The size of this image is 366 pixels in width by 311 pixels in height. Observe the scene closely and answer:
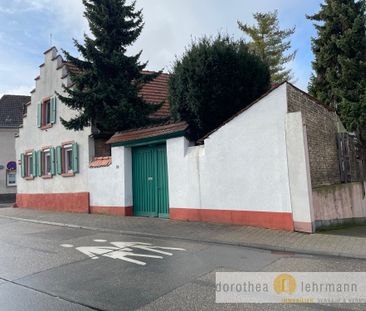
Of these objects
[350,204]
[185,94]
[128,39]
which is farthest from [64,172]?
[350,204]

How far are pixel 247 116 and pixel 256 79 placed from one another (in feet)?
9.93

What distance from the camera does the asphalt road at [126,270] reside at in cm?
489

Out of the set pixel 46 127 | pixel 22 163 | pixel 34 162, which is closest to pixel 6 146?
pixel 22 163

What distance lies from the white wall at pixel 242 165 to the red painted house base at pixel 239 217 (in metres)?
0.14

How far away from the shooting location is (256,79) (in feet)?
42.9

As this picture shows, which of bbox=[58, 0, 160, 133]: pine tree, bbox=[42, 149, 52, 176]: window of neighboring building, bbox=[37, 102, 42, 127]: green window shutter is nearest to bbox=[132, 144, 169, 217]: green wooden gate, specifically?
bbox=[58, 0, 160, 133]: pine tree

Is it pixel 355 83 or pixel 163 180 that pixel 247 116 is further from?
pixel 355 83

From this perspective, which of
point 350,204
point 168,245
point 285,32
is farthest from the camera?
point 285,32

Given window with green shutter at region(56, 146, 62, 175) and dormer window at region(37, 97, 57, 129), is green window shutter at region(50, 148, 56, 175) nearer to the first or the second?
window with green shutter at region(56, 146, 62, 175)

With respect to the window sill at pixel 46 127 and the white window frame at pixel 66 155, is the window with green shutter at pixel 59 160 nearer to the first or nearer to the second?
the white window frame at pixel 66 155

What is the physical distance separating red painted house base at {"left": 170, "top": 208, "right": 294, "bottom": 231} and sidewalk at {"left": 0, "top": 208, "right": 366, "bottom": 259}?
0.28m

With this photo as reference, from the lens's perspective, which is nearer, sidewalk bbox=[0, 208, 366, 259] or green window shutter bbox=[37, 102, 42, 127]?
sidewalk bbox=[0, 208, 366, 259]

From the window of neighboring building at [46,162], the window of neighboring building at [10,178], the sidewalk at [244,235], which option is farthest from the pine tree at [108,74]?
the window of neighboring building at [10,178]

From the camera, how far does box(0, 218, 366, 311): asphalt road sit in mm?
4895
